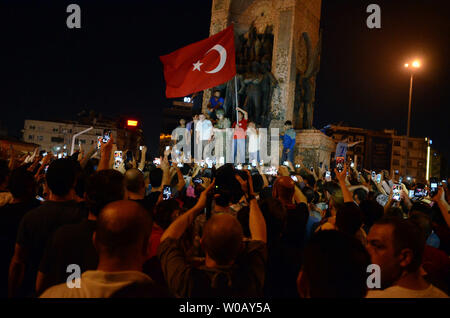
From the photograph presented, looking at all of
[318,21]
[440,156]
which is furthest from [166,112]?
[440,156]

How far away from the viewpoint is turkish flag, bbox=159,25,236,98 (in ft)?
43.9

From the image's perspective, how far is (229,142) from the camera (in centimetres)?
1745

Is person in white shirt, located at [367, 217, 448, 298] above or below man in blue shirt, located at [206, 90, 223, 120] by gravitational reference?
below

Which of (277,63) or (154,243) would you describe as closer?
(154,243)

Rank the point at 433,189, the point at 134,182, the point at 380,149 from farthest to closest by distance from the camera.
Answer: the point at 380,149 < the point at 433,189 < the point at 134,182

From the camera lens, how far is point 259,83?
19500mm

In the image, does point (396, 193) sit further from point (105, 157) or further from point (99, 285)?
point (99, 285)

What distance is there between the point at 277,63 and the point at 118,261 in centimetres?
1888

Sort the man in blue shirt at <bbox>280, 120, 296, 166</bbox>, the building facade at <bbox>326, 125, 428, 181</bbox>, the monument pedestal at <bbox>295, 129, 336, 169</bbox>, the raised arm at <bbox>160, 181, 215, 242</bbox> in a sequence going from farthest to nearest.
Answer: the building facade at <bbox>326, 125, 428, 181</bbox>
the monument pedestal at <bbox>295, 129, 336, 169</bbox>
the man in blue shirt at <bbox>280, 120, 296, 166</bbox>
the raised arm at <bbox>160, 181, 215, 242</bbox>

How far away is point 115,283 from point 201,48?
12.9 m

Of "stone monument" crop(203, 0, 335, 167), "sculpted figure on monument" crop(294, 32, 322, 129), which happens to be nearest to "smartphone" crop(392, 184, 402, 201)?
"stone monument" crop(203, 0, 335, 167)

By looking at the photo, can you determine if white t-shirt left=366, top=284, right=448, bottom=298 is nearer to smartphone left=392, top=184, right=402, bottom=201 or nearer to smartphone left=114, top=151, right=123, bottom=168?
smartphone left=392, top=184, right=402, bottom=201

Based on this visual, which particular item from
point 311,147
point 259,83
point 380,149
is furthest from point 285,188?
point 380,149

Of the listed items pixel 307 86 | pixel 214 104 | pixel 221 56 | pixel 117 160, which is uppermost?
pixel 307 86
